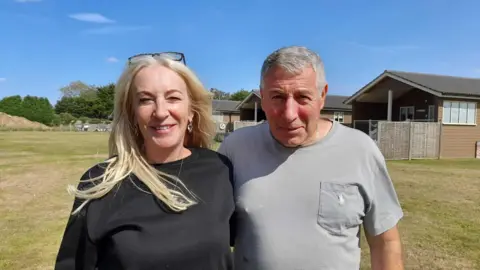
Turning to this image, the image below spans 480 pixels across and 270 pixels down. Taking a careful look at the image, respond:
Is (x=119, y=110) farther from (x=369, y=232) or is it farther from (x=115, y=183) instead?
(x=369, y=232)

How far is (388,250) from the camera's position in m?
2.21

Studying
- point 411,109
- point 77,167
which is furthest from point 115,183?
point 411,109

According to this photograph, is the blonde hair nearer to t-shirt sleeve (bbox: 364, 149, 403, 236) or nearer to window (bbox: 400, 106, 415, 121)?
t-shirt sleeve (bbox: 364, 149, 403, 236)

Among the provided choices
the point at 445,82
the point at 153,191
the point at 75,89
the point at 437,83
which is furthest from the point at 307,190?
the point at 75,89

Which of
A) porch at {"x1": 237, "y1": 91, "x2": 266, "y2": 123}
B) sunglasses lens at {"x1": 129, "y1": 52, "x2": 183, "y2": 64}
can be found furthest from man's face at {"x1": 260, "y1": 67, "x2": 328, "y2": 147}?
porch at {"x1": 237, "y1": 91, "x2": 266, "y2": 123}

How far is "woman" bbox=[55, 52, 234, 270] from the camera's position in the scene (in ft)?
6.17

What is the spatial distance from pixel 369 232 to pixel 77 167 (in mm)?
15044

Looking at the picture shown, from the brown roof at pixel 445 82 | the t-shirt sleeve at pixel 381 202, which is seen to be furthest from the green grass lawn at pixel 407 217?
the brown roof at pixel 445 82

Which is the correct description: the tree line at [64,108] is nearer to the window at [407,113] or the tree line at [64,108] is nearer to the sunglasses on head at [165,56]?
the window at [407,113]

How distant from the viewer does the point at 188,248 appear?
1906 mm

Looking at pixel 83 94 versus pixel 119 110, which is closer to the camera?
pixel 119 110

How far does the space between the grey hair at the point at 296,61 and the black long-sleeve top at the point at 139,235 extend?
74 cm

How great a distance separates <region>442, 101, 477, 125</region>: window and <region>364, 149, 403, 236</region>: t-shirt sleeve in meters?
24.1

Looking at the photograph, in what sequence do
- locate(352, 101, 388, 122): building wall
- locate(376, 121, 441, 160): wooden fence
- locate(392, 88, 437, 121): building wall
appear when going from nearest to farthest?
locate(376, 121, 441, 160): wooden fence < locate(392, 88, 437, 121): building wall < locate(352, 101, 388, 122): building wall
